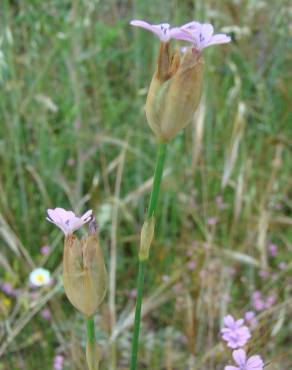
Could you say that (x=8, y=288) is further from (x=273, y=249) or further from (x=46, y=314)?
(x=273, y=249)

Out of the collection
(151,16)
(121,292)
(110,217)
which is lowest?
(121,292)

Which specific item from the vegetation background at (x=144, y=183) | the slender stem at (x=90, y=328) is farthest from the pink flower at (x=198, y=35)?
the vegetation background at (x=144, y=183)

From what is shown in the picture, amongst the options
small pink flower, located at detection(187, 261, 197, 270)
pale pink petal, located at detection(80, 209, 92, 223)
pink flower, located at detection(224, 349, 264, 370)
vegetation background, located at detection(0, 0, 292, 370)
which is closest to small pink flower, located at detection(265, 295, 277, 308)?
vegetation background, located at detection(0, 0, 292, 370)

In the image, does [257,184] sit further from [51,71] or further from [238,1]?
[51,71]

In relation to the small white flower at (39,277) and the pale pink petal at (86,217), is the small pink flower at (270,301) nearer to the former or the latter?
the small white flower at (39,277)

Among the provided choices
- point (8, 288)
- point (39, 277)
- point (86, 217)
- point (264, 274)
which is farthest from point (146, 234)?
point (264, 274)

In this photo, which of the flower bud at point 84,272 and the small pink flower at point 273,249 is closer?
the flower bud at point 84,272

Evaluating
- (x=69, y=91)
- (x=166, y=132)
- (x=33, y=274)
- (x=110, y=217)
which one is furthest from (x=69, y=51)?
(x=166, y=132)
